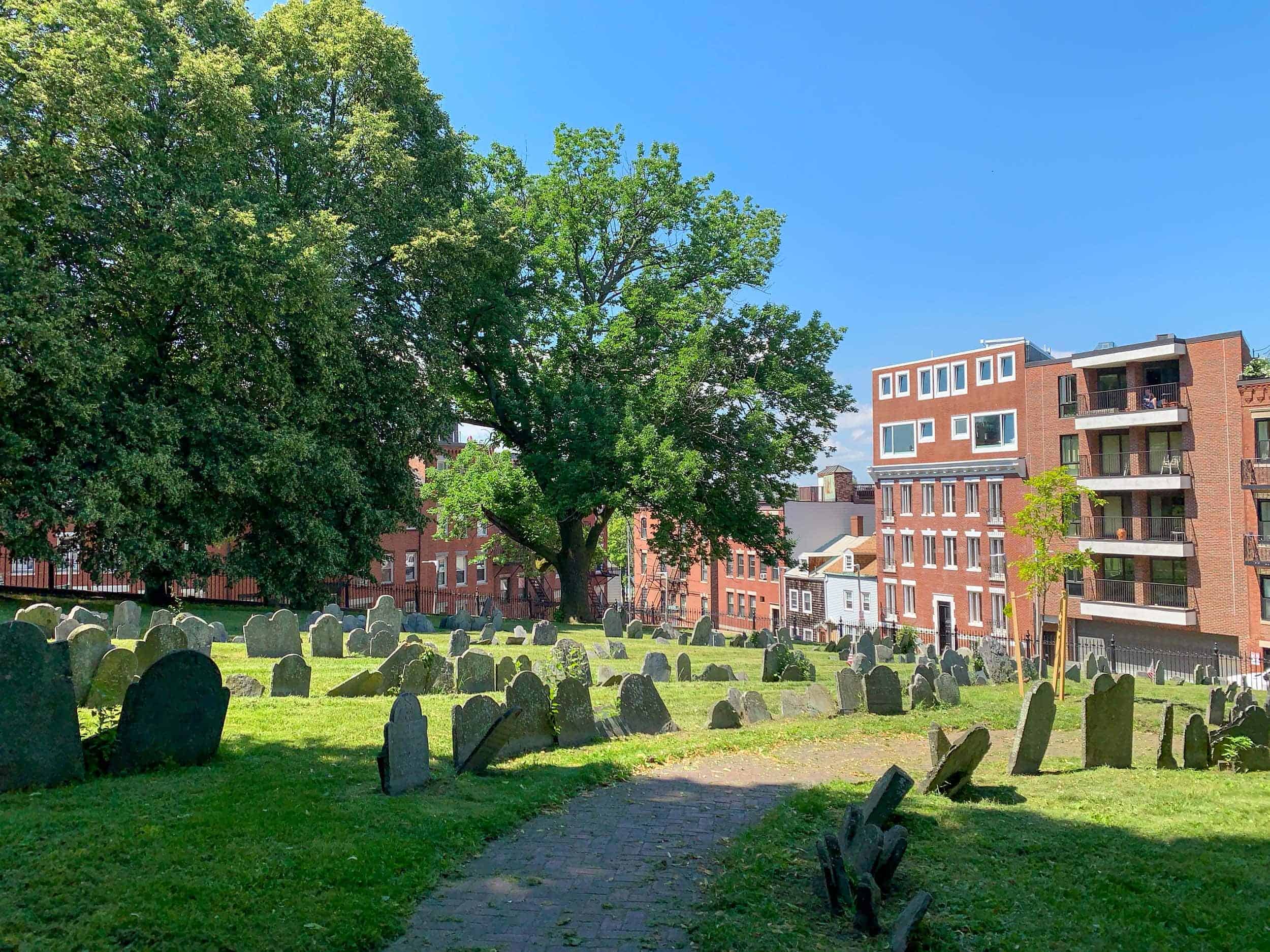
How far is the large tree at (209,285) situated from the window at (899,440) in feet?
98.3

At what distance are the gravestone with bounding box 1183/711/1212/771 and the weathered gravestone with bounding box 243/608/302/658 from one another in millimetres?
14285

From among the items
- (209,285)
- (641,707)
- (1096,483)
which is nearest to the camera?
(641,707)

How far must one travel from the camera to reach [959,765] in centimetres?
921

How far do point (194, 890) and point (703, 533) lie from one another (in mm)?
25497

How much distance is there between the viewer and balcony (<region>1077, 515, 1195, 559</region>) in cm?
3678

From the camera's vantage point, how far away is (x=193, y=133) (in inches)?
859

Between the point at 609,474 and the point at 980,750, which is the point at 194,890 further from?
the point at 609,474

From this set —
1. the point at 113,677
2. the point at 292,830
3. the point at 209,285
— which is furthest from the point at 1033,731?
the point at 209,285

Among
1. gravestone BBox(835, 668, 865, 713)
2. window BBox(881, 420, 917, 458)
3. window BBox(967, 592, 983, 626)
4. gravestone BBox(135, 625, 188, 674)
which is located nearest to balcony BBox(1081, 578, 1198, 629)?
window BBox(967, 592, 983, 626)

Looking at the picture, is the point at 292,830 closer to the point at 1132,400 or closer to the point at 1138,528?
the point at 1138,528

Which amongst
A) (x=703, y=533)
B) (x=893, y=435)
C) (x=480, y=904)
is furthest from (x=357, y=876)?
(x=893, y=435)

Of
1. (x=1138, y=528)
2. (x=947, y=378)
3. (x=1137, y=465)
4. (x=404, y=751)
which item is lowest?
(x=404, y=751)

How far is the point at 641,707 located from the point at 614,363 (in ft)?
64.7

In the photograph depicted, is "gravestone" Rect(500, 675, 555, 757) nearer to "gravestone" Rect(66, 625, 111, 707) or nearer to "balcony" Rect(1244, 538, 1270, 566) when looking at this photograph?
"gravestone" Rect(66, 625, 111, 707)
